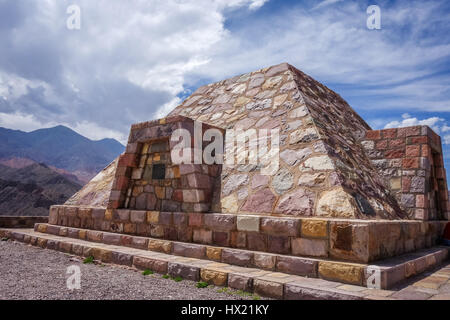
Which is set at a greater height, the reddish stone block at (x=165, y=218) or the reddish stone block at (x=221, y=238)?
the reddish stone block at (x=165, y=218)

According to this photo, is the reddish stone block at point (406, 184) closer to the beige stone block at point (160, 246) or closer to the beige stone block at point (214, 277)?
the beige stone block at point (214, 277)

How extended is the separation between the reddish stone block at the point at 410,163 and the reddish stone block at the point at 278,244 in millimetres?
3780

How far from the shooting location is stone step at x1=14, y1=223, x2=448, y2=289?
12.4 ft

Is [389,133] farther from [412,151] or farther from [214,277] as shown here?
[214,277]

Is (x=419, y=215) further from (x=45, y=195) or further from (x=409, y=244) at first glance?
(x=45, y=195)

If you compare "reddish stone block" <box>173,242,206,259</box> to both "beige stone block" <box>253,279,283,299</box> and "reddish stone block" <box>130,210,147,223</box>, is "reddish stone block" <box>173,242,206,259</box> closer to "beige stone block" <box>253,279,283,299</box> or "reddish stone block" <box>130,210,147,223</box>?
"reddish stone block" <box>130,210,147,223</box>

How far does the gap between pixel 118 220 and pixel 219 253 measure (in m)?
2.77

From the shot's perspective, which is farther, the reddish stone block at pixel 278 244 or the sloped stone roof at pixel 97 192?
the sloped stone roof at pixel 97 192

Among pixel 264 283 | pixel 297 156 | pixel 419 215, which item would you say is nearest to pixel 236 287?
pixel 264 283

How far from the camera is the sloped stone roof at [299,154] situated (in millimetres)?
4789

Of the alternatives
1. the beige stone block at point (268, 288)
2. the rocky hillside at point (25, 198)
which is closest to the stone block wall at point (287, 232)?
the beige stone block at point (268, 288)

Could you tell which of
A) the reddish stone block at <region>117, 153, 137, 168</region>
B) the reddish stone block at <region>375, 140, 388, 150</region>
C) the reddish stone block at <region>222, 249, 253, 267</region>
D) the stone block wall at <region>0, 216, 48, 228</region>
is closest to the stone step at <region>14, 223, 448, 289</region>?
the reddish stone block at <region>222, 249, 253, 267</region>
